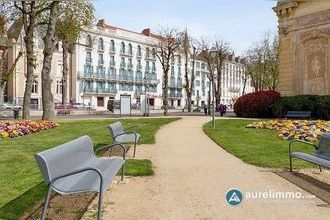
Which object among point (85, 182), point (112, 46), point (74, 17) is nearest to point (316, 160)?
point (85, 182)

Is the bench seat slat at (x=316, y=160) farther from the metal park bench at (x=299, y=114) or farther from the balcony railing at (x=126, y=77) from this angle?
the balcony railing at (x=126, y=77)

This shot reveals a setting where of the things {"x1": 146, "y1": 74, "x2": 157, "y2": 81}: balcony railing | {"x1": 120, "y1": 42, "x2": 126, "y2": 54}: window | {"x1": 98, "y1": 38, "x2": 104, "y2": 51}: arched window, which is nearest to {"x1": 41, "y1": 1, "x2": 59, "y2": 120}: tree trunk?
{"x1": 98, "y1": 38, "x2": 104, "y2": 51}: arched window

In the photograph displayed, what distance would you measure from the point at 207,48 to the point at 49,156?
61.9 meters

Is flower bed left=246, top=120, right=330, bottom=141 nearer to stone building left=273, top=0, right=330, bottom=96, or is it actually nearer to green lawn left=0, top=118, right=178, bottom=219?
green lawn left=0, top=118, right=178, bottom=219

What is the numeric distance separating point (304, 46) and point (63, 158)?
75.1 feet

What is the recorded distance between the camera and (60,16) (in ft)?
118

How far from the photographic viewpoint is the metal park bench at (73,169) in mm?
4547

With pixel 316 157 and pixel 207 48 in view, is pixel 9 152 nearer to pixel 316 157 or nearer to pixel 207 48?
pixel 316 157

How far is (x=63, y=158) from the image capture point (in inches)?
205

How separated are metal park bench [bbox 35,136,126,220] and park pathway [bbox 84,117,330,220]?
44 centimetres

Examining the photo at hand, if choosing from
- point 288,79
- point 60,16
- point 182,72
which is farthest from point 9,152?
point 182,72

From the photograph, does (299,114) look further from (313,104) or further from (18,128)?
(18,128)

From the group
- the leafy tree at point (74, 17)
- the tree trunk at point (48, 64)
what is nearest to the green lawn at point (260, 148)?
the tree trunk at point (48, 64)

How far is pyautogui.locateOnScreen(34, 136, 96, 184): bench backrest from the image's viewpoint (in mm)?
4543
